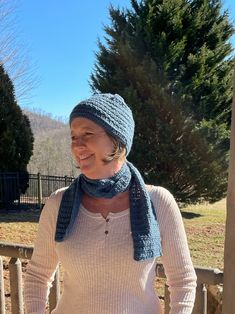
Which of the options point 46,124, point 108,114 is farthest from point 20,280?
point 46,124

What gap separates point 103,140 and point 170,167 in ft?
32.8

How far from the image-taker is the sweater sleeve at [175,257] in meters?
1.37

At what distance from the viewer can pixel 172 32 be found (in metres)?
11.2

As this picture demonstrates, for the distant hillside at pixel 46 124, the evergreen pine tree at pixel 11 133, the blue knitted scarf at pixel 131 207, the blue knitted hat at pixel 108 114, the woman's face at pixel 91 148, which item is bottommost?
the blue knitted scarf at pixel 131 207

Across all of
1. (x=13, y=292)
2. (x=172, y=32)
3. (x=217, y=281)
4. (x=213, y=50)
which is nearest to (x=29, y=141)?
(x=172, y=32)

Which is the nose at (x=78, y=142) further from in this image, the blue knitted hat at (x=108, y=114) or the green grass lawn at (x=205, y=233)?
the green grass lawn at (x=205, y=233)

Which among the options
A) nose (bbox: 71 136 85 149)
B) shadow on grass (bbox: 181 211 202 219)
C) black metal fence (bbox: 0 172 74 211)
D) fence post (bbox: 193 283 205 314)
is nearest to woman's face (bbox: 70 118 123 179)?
nose (bbox: 71 136 85 149)

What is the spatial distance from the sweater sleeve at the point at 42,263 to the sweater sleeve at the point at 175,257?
1.28ft

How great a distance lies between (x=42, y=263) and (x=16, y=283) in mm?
918

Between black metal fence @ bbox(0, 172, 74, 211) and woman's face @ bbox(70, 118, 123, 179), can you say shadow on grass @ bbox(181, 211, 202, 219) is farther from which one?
woman's face @ bbox(70, 118, 123, 179)

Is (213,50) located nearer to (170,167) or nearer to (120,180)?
(170,167)

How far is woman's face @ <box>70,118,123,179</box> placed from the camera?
137cm

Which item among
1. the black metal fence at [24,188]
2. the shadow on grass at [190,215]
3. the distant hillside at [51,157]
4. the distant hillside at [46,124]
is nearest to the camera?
the shadow on grass at [190,215]

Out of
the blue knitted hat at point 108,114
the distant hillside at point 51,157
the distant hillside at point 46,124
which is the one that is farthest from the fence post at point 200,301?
the distant hillside at point 46,124
